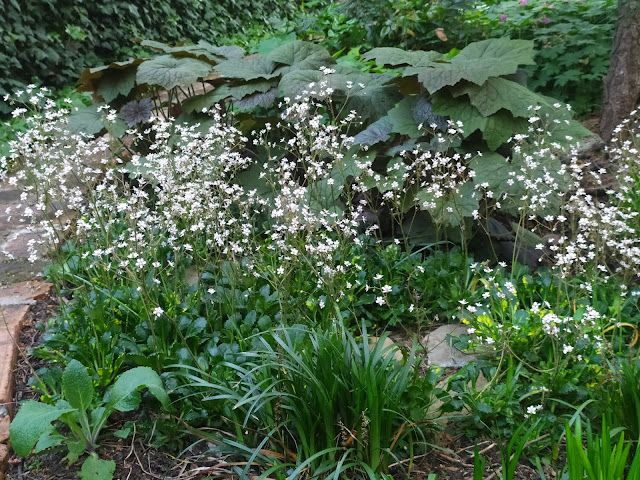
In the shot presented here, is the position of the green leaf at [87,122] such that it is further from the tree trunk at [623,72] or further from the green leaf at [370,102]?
the tree trunk at [623,72]

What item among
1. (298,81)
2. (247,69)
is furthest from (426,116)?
(247,69)

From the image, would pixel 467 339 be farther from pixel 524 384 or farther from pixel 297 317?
pixel 297 317

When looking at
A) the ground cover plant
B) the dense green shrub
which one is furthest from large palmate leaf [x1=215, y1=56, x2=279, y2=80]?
Answer: the dense green shrub

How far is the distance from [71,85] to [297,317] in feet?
18.9

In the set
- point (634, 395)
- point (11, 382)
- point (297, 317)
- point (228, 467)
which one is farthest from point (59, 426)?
point (634, 395)

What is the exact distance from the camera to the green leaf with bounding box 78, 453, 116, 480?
203 cm

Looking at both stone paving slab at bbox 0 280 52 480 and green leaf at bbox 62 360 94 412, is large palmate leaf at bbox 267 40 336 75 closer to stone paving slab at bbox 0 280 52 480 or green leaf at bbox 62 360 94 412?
stone paving slab at bbox 0 280 52 480

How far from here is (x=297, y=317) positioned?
2.57 m

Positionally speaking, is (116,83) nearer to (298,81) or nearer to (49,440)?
(298,81)

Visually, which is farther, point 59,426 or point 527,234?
point 527,234

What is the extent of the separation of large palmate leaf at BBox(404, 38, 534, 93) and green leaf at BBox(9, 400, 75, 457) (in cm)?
246

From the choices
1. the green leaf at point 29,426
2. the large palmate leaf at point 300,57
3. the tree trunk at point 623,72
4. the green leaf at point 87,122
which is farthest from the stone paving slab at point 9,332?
the tree trunk at point 623,72

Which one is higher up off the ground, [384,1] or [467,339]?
[384,1]

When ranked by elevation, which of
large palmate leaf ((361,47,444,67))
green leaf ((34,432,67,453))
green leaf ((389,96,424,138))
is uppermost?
large palmate leaf ((361,47,444,67))
